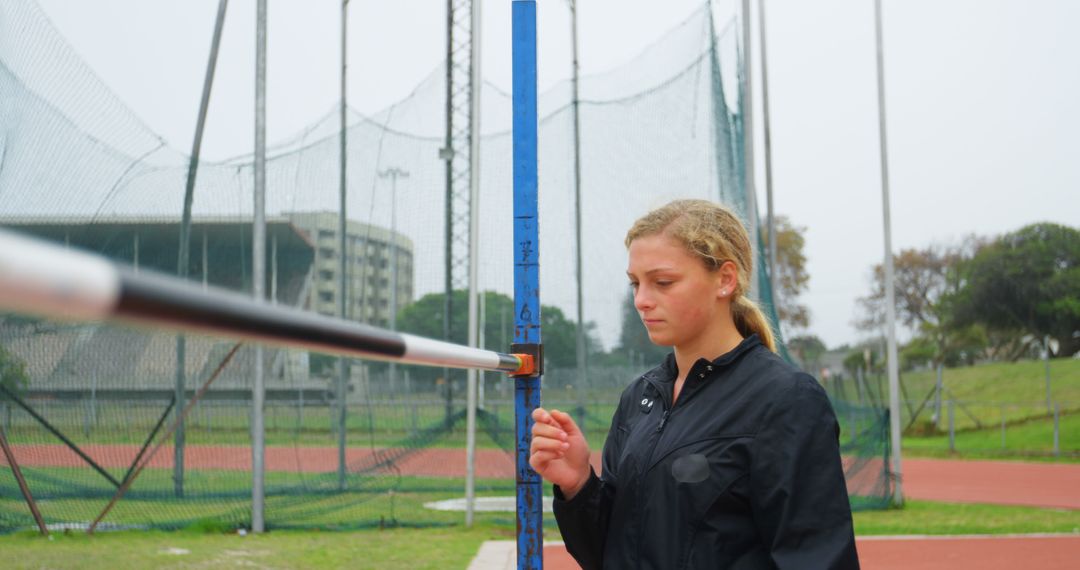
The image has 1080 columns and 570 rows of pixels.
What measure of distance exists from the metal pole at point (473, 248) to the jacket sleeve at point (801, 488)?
20.7 ft

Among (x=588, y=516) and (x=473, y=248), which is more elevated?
(x=473, y=248)

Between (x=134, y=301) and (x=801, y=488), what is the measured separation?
1111 mm

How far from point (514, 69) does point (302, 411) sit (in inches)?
262

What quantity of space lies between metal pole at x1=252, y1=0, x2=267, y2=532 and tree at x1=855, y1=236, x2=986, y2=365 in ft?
119

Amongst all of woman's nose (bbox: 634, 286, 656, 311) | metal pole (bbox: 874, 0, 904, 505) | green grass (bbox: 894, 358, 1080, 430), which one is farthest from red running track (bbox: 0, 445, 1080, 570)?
green grass (bbox: 894, 358, 1080, 430)

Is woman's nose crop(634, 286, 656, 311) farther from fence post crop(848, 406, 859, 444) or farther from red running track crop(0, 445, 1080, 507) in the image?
fence post crop(848, 406, 859, 444)

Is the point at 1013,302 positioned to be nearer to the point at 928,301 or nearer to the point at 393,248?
the point at 928,301

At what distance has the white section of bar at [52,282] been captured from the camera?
51 cm

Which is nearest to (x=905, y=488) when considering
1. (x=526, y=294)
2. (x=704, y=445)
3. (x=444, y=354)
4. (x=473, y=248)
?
(x=473, y=248)

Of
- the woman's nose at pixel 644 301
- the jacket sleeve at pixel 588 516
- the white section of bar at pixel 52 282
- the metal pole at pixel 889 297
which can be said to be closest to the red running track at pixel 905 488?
the metal pole at pixel 889 297

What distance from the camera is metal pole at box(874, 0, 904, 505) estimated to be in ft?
32.1

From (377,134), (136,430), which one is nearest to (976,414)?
(377,134)

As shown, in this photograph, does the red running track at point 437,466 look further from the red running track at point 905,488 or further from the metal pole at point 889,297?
the metal pole at point 889,297

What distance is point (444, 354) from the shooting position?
1.42m
